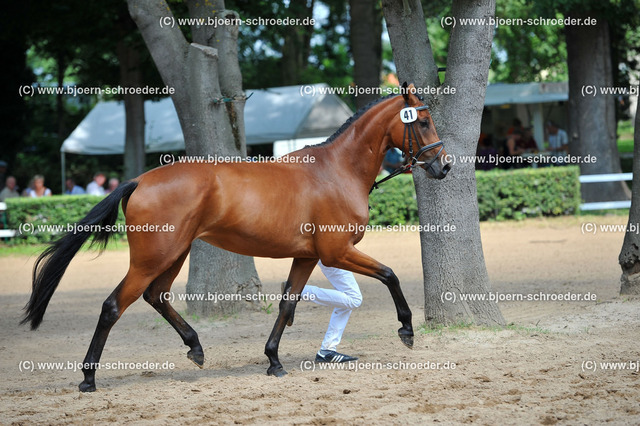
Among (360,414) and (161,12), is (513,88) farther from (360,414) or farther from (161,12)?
(360,414)

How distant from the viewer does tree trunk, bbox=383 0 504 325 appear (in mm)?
7410

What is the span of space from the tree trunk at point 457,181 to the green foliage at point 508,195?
33.7 ft


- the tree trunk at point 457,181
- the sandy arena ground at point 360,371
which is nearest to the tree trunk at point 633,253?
the sandy arena ground at point 360,371

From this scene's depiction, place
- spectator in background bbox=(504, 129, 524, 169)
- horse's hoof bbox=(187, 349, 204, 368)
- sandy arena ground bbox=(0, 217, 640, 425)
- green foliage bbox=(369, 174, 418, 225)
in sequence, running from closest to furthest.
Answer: sandy arena ground bbox=(0, 217, 640, 425) → horse's hoof bbox=(187, 349, 204, 368) → green foliage bbox=(369, 174, 418, 225) → spectator in background bbox=(504, 129, 524, 169)

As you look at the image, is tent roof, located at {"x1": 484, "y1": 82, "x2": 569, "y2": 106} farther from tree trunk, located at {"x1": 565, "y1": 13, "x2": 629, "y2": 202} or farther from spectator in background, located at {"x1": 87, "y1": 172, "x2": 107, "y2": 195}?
spectator in background, located at {"x1": 87, "y1": 172, "x2": 107, "y2": 195}

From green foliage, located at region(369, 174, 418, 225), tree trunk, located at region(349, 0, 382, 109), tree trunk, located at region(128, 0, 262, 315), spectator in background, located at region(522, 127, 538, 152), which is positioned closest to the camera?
tree trunk, located at region(128, 0, 262, 315)

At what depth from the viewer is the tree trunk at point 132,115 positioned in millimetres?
20625

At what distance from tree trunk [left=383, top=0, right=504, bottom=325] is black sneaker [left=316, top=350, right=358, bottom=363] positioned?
125cm

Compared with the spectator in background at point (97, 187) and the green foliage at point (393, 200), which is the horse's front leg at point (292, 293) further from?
the spectator in background at point (97, 187)

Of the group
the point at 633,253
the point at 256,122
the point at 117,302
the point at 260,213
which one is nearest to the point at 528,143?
the point at 256,122

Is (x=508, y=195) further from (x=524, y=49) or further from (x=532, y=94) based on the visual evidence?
(x=524, y=49)

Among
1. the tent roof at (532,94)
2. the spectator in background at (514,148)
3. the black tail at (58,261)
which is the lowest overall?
the black tail at (58,261)

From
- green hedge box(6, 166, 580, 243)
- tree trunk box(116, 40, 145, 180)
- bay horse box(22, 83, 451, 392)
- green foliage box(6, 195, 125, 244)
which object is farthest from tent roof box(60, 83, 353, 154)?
bay horse box(22, 83, 451, 392)

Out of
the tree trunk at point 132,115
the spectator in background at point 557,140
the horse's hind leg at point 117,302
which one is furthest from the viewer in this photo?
the spectator in background at point 557,140
